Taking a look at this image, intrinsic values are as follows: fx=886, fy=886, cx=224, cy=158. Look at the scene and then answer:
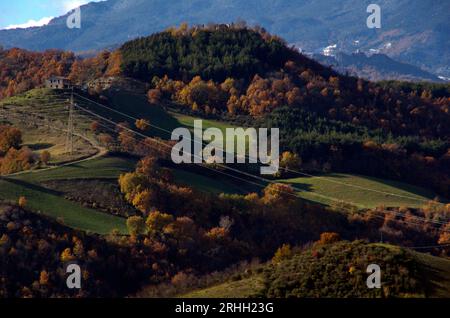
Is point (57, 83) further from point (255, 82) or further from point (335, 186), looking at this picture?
point (335, 186)

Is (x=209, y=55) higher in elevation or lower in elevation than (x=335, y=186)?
higher

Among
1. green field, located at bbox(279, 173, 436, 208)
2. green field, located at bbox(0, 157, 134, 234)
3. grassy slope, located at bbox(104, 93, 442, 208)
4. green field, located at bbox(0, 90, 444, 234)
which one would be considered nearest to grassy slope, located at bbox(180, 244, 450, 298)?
green field, located at bbox(0, 157, 134, 234)

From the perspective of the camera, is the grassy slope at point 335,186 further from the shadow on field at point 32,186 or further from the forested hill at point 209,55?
the forested hill at point 209,55

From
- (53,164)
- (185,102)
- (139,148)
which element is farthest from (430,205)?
(185,102)

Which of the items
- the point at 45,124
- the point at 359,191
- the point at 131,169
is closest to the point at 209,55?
the point at 45,124

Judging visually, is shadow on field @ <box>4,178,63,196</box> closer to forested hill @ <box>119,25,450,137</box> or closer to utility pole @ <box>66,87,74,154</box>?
utility pole @ <box>66,87,74,154</box>

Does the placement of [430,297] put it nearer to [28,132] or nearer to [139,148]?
[139,148]
